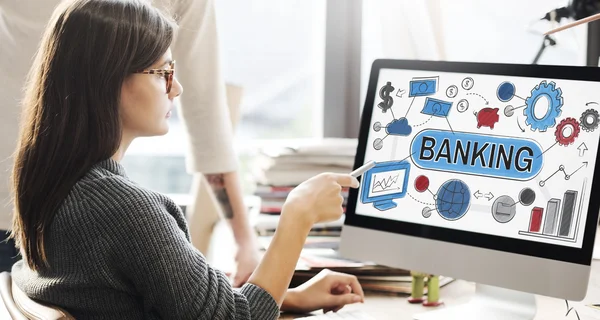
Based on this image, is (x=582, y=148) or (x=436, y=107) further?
(x=436, y=107)

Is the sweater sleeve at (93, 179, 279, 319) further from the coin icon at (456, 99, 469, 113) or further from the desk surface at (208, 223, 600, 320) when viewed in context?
the coin icon at (456, 99, 469, 113)

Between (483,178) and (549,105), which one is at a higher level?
(549,105)

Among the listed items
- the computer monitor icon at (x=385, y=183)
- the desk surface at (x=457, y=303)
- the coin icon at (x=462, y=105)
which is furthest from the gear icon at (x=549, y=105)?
the desk surface at (x=457, y=303)

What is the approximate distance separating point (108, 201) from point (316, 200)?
0.36 meters

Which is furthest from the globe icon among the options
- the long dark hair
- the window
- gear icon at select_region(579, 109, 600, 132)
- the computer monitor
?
the window

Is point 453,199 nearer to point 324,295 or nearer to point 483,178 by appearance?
point 483,178

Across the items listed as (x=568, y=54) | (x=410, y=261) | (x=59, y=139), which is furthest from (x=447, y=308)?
(x=568, y=54)

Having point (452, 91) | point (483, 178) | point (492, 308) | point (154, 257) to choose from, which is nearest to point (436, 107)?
point (452, 91)

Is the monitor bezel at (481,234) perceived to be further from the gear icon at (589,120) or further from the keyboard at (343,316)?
the keyboard at (343,316)

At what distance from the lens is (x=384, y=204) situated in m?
1.35

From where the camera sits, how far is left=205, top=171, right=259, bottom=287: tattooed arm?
161 cm

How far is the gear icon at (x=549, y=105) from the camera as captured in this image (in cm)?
122

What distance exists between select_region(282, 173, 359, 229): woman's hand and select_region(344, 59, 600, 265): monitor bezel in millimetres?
146

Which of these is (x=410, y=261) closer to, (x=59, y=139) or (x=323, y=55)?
(x=59, y=139)
